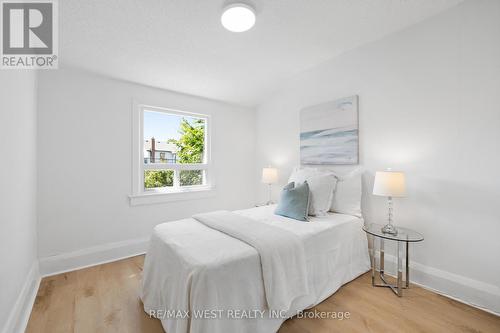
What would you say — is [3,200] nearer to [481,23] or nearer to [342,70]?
[342,70]

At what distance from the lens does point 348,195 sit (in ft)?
8.36

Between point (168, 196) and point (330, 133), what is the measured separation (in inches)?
99.7

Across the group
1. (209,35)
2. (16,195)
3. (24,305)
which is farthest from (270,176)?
(24,305)

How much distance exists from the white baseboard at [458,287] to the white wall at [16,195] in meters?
3.28

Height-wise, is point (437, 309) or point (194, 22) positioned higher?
point (194, 22)

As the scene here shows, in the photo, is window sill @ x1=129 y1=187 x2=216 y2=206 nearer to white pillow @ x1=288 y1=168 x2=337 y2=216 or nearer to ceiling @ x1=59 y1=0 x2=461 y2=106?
ceiling @ x1=59 y1=0 x2=461 y2=106

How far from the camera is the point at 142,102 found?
3176 mm

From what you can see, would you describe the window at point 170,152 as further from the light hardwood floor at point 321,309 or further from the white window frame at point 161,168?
the light hardwood floor at point 321,309

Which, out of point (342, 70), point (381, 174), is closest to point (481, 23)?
point (342, 70)

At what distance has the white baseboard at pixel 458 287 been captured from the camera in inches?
68.3

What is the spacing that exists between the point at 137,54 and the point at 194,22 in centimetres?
88

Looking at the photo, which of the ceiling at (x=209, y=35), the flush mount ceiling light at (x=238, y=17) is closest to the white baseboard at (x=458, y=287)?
the ceiling at (x=209, y=35)

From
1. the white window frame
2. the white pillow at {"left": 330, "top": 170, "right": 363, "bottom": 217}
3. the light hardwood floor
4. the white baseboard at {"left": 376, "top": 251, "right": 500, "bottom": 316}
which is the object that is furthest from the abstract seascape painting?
A: the white window frame

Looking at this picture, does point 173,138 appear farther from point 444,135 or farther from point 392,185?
point 444,135
